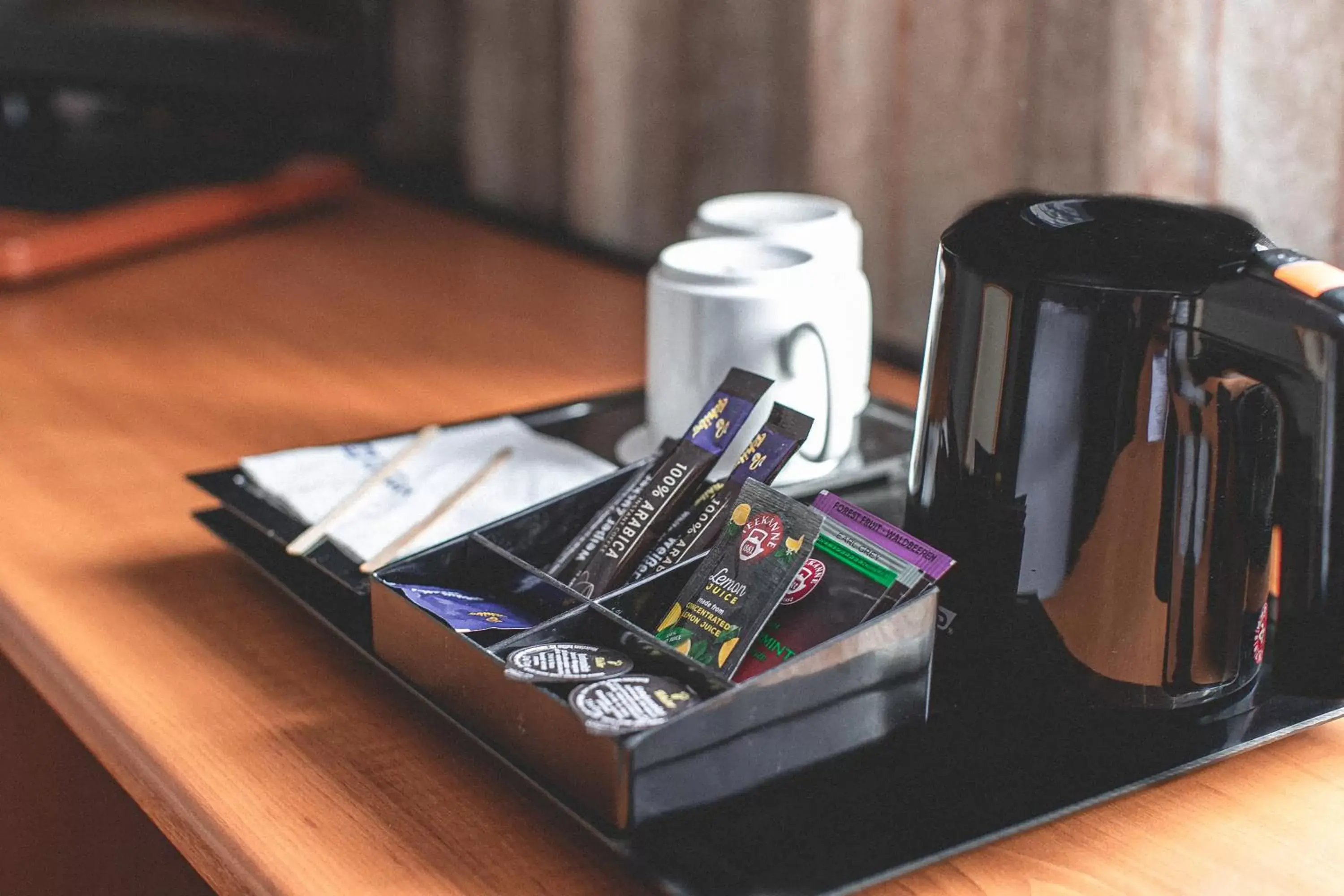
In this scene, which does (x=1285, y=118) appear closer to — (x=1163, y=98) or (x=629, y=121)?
(x=1163, y=98)

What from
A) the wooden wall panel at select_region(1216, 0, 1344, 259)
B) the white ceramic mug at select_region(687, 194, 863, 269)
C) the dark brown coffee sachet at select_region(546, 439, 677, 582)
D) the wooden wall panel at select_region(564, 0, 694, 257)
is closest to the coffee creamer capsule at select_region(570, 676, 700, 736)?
the dark brown coffee sachet at select_region(546, 439, 677, 582)

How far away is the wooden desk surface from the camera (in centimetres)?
47

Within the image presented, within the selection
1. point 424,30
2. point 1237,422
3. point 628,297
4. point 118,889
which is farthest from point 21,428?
point 424,30

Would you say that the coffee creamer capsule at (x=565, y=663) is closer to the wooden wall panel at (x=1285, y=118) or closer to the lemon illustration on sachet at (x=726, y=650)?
the lemon illustration on sachet at (x=726, y=650)

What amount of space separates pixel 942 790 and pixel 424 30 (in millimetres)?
1362

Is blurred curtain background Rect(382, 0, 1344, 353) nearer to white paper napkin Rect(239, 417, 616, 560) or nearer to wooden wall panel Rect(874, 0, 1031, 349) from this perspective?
wooden wall panel Rect(874, 0, 1031, 349)

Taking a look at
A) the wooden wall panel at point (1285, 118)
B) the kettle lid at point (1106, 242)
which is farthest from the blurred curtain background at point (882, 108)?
the kettle lid at point (1106, 242)

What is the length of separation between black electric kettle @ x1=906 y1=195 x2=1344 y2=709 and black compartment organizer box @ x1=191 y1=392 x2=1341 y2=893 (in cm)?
2

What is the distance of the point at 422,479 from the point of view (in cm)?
73

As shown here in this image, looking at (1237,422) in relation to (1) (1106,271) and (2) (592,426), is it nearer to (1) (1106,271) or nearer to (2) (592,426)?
(1) (1106,271)

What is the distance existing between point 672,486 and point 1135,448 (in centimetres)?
19

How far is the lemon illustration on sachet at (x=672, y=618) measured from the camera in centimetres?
52

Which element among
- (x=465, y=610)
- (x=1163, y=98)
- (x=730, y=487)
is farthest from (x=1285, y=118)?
(x=465, y=610)

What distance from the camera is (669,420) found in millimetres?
750
